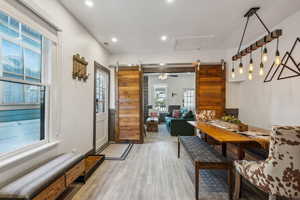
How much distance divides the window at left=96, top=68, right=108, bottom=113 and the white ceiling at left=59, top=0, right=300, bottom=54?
0.95m

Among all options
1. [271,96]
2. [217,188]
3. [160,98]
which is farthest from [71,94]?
[160,98]

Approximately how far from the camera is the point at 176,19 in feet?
9.21

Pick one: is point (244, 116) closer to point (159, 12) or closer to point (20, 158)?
point (159, 12)

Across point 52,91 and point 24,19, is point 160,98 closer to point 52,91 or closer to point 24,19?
point 52,91

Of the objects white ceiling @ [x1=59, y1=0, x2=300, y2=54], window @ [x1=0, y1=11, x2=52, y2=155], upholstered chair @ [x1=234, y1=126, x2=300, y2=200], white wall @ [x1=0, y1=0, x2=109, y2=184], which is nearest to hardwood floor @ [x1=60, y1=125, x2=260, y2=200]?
white wall @ [x1=0, y1=0, x2=109, y2=184]

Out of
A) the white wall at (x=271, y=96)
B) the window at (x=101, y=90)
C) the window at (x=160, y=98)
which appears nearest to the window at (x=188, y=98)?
the window at (x=160, y=98)

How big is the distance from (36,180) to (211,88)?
4376 millimetres

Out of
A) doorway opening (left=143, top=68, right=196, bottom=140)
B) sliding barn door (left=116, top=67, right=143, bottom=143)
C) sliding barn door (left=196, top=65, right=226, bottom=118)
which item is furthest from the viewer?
doorway opening (left=143, top=68, right=196, bottom=140)

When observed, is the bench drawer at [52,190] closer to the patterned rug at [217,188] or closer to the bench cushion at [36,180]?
the bench cushion at [36,180]

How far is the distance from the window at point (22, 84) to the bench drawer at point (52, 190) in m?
0.63

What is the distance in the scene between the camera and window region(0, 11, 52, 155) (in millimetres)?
1653

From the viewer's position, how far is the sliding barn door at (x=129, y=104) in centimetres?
464

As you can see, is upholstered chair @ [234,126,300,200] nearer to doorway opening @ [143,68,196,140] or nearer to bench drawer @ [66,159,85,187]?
bench drawer @ [66,159,85,187]

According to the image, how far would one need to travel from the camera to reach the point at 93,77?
3.62 metres
